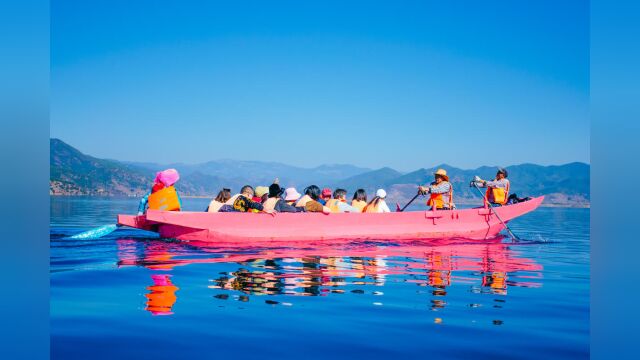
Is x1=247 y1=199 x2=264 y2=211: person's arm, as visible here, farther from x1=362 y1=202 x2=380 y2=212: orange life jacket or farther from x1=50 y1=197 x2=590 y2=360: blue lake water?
x1=362 y1=202 x2=380 y2=212: orange life jacket

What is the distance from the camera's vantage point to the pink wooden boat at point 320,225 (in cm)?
1475

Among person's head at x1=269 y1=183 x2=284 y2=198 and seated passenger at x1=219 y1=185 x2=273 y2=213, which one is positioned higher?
person's head at x1=269 y1=183 x2=284 y2=198

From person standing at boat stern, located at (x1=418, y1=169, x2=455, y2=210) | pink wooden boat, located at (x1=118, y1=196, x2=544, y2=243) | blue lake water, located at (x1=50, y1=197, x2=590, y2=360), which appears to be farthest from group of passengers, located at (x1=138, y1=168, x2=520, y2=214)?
blue lake water, located at (x1=50, y1=197, x2=590, y2=360)

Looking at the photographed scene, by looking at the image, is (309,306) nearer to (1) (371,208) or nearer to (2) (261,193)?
(2) (261,193)

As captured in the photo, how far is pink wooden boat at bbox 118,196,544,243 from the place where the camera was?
14.8 metres

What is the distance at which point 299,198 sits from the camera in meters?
18.2

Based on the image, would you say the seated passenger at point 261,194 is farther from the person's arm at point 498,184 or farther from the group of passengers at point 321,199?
the person's arm at point 498,184

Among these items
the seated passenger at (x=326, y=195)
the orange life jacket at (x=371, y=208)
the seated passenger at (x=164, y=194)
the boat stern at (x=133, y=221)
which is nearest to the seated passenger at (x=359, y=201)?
the orange life jacket at (x=371, y=208)

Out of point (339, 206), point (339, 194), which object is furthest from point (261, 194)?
point (339, 194)

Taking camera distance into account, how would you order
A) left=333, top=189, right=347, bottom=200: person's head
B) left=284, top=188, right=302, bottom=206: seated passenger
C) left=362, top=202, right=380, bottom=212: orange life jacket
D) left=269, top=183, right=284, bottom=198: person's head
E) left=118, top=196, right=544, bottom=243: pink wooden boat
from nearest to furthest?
left=118, top=196, right=544, bottom=243: pink wooden boat
left=269, top=183, right=284, bottom=198: person's head
left=362, top=202, right=380, bottom=212: orange life jacket
left=284, top=188, right=302, bottom=206: seated passenger
left=333, top=189, right=347, bottom=200: person's head

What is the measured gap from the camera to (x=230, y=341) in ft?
19.5
